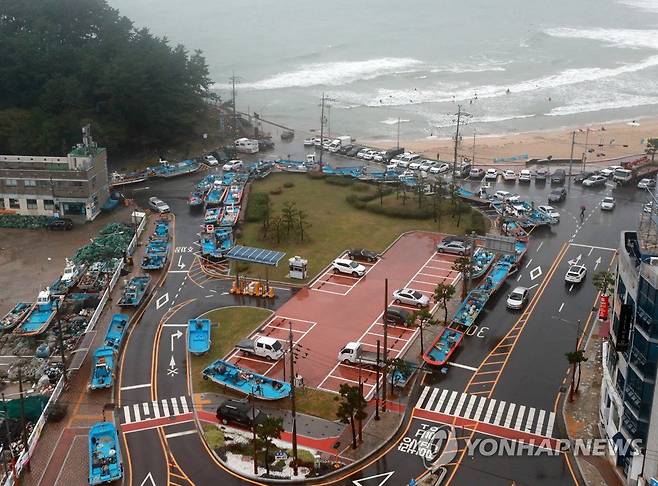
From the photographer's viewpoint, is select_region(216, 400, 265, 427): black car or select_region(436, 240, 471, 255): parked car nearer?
select_region(216, 400, 265, 427): black car

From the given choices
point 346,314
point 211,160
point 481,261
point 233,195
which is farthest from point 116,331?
point 211,160

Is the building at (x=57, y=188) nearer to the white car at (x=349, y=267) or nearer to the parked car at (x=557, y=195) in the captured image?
the white car at (x=349, y=267)

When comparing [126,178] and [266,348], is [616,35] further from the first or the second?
[266,348]

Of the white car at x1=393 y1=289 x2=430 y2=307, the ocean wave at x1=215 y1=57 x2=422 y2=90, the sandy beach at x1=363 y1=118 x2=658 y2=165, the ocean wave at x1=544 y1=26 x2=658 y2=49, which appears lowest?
the white car at x1=393 y1=289 x2=430 y2=307

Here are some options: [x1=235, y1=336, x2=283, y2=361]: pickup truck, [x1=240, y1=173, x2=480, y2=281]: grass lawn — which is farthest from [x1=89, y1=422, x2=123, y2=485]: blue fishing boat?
[x1=240, y1=173, x2=480, y2=281]: grass lawn

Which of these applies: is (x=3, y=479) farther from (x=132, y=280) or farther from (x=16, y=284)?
(x=16, y=284)

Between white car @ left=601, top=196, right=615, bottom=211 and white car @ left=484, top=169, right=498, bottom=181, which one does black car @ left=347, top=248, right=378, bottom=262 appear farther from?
white car @ left=484, top=169, right=498, bottom=181
